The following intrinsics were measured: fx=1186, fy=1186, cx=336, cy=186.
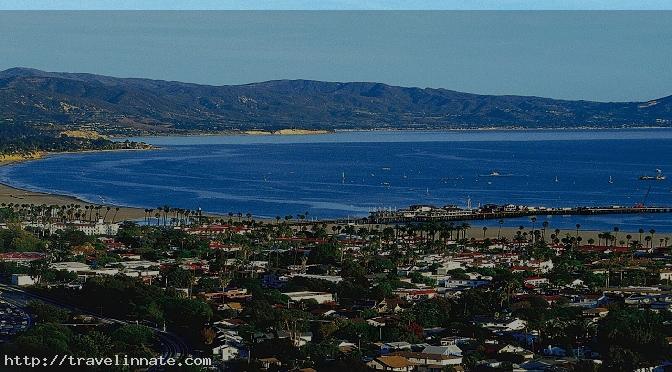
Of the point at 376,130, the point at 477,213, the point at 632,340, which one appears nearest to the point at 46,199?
the point at 477,213

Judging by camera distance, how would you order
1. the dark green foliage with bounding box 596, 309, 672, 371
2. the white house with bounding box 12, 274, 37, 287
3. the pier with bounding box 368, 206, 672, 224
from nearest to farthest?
the dark green foliage with bounding box 596, 309, 672, 371, the white house with bounding box 12, 274, 37, 287, the pier with bounding box 368, 206, 672, 224

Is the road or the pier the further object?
the pier

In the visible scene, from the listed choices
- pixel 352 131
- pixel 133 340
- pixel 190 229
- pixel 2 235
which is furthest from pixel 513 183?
pixel 352 131

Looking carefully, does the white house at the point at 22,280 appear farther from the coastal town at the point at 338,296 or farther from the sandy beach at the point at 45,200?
the sandy beach at the point at 45,200

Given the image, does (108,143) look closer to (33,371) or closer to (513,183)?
(513,183)

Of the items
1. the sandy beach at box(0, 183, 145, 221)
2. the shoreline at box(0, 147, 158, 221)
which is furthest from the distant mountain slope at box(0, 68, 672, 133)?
the sandy beach at box(0, 183, 145, 221)

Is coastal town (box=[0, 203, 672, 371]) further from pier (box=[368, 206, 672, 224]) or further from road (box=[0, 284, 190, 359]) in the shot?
pier (box=[368, 206, 672, 224])
